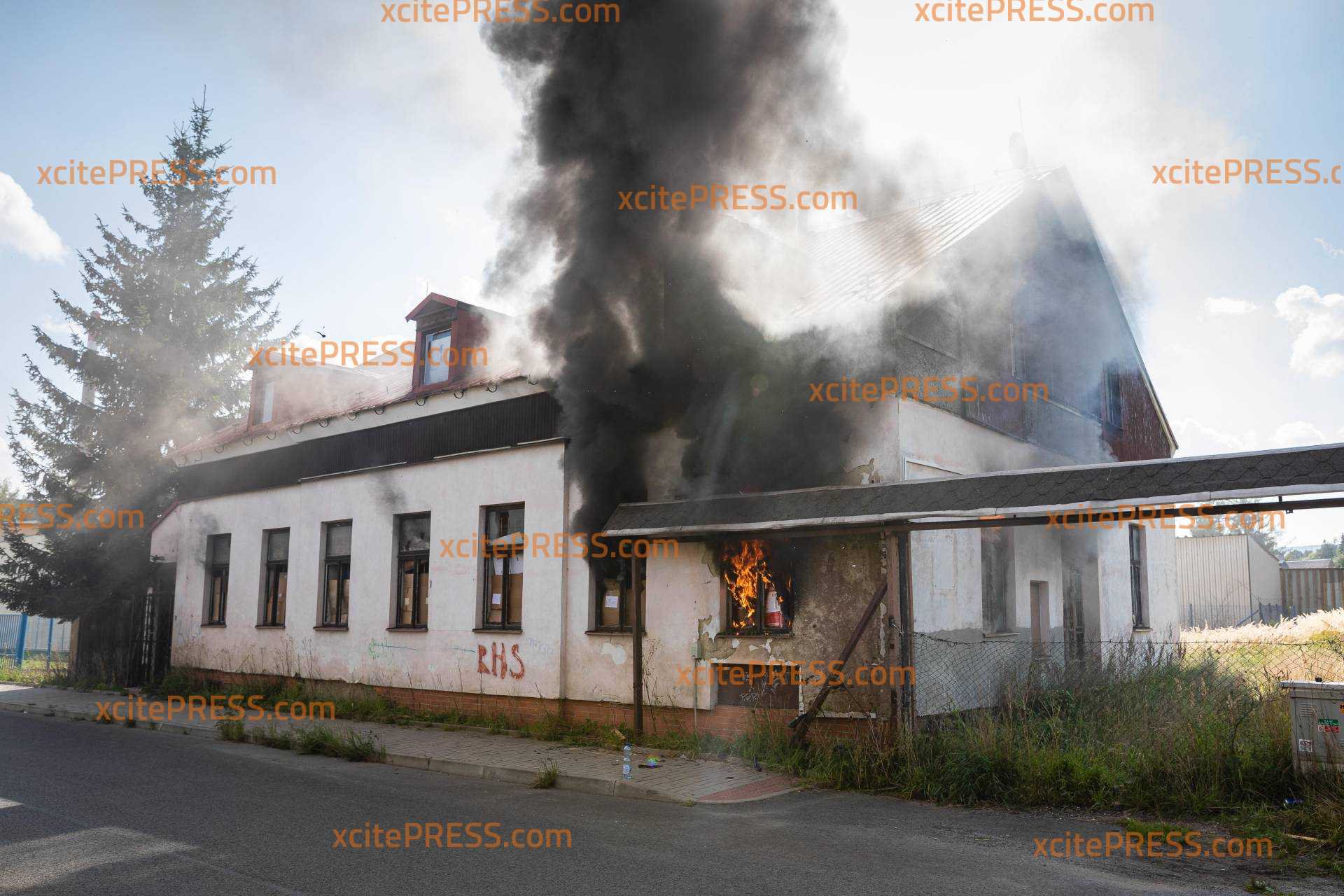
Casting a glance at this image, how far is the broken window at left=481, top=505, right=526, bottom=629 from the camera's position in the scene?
13.2 m

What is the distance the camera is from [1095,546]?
51.9 ft

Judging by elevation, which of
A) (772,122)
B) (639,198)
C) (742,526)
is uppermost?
(772,122)

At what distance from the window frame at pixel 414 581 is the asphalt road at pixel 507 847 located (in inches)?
200

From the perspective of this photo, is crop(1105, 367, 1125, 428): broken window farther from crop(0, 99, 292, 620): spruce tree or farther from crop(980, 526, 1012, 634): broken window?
crop(0, 99, 292, 620): spruce tree

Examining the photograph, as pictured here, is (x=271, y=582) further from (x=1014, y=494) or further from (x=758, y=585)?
(x=1014, y=494)

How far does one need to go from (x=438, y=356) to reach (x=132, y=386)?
38.0 ft

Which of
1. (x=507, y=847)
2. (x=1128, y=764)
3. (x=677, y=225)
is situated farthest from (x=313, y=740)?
(x=1128, y=764)

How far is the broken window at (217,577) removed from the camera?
62.2 ft

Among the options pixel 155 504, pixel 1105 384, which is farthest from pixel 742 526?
pixel 155 504

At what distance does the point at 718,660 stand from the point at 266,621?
10.6 meters

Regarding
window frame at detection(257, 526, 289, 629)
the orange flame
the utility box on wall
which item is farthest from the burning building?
window frame at detection(257, 526, 289, 629)

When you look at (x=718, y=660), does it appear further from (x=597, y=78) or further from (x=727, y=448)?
(x=597, y=78)

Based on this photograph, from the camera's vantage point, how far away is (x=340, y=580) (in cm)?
1628

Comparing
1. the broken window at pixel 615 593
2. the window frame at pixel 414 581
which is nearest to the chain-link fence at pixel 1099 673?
the broken window at pixel 615 593
